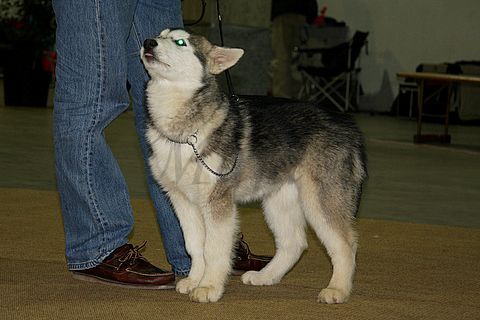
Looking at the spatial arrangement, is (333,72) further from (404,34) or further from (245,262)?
(245,262)

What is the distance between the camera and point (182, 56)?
2.80 meters

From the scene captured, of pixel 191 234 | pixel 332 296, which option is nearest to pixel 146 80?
pixel 191 234

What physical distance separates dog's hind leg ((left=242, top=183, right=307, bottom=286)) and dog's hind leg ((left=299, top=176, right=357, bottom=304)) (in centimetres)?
20

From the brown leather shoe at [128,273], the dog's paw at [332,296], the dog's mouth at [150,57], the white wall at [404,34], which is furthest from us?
the white wall at [404,34]

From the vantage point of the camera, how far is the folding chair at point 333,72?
13.7m

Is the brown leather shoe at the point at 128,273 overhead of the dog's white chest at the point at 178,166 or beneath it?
beneath

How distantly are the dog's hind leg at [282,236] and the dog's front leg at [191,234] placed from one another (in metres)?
0.30

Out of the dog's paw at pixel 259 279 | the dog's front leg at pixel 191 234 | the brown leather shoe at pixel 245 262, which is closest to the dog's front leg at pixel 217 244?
the dog's front leg at pixel 191 234

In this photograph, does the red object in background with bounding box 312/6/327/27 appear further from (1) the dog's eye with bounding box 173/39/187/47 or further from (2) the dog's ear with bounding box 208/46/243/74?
(1) the dog's eye with bounding box 173/39/187/47

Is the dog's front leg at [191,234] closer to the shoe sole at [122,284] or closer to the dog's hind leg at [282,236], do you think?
the shoe sole at [122,284]

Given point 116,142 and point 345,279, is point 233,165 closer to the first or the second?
point 345,279

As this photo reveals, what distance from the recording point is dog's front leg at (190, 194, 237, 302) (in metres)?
→ 2.83

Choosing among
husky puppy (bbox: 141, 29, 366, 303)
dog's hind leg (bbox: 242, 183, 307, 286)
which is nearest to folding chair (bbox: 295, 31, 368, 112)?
dog's hind leg (bbox: 242, 183, 307, 286)

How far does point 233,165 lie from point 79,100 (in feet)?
1.75
